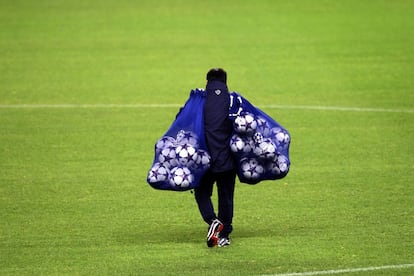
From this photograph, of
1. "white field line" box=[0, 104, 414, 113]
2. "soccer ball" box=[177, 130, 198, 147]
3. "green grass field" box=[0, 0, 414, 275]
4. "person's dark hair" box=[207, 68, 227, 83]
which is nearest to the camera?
"soccer ball" box=[177, 130, 198, 147]

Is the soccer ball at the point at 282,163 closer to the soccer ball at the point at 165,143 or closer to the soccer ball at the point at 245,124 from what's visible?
the soccer ball at the point at 245,124

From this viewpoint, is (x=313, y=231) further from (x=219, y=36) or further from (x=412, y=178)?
(x=219, y=36)

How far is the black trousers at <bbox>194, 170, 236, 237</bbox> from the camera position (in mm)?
14273

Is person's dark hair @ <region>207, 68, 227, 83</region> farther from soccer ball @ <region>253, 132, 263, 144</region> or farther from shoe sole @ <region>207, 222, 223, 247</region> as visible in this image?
shoe sole @ <region>207, 222, 223, 247</region>

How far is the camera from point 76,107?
24.3m

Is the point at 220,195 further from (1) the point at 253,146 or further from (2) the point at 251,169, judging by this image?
(1) the point at 253,146

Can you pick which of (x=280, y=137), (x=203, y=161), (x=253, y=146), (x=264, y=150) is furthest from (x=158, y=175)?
(x=280, y=137)

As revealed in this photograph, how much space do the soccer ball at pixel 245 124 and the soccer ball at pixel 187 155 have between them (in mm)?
529

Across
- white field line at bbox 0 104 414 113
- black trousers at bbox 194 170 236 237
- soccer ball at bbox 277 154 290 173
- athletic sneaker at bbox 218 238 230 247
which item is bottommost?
athletic sneaker at bbox 218 238 230 247

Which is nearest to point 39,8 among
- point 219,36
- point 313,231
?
point 219,36

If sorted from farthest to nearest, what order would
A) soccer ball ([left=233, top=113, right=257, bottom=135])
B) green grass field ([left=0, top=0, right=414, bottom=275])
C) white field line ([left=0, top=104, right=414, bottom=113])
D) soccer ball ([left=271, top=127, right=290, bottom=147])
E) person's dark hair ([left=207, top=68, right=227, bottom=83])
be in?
white field line ([left=0, top=104, right=414, bottom=113])
green grass field ([left=0, top=0, right=414, bottom=275])
soccer ball ([left=271, top=127, right=290, bottom=147])
person's dark hair ([left=207, top=68, right=227, bottom=83])
soccer ball ([left=233, top=113, right=257, bottom=135])

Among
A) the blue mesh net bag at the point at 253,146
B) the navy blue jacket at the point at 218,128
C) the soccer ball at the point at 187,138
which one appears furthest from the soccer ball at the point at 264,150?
the soccer ball at the point at 187,138

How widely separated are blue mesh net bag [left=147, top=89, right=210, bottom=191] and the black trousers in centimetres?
23

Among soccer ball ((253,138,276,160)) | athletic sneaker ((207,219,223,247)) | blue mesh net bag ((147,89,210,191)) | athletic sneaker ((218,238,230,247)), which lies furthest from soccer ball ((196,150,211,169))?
athletic sneaker ((218,238,230,247))
